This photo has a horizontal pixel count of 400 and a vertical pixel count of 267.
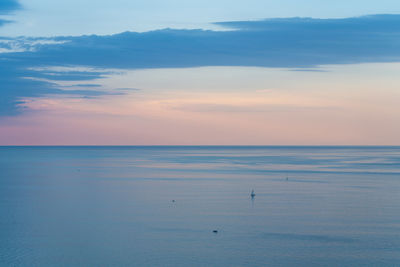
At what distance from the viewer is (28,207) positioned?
54.4 metres

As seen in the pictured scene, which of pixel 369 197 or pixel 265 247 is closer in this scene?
pixel 265 247

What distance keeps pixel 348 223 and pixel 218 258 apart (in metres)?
15.7

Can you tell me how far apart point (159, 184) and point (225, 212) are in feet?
97.6

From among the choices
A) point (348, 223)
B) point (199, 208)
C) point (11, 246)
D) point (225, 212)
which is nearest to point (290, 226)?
point (348, 223)

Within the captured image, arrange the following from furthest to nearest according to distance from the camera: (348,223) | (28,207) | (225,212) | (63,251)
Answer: (28,207) → (225,212) → (348,223) → (63,251)

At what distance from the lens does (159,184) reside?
78562 millimetres

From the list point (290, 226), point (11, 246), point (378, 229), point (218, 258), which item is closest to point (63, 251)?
point (11, 246)

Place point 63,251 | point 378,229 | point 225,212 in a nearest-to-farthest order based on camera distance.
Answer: point 63,251 < point 378,229 < point 225,212

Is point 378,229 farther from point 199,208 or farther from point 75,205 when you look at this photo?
point 75,205

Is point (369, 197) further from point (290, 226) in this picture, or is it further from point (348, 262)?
point (348, 262)

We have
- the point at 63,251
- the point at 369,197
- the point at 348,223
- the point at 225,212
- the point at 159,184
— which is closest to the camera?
the point at 63,251

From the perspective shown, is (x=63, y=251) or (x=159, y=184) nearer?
(x=63, y=251)

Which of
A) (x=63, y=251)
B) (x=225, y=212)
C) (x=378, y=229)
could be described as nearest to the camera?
(x=63, y=251)

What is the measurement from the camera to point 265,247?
3619cm
